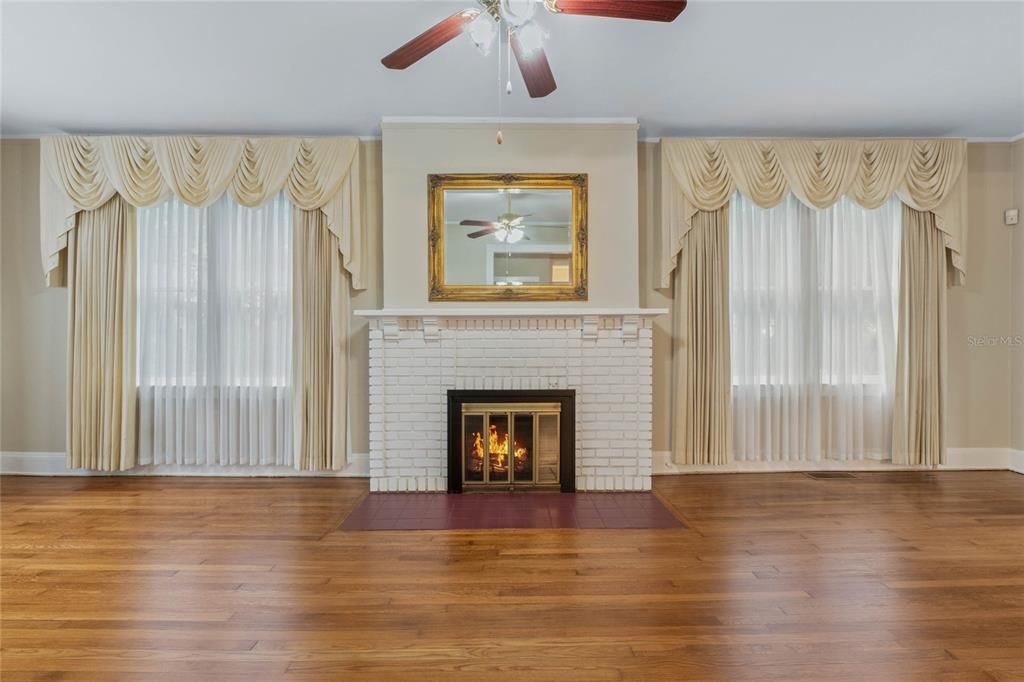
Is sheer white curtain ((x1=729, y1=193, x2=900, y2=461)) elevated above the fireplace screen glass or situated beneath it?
elevated above

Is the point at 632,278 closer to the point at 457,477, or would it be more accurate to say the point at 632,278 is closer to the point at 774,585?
the point at 457,477

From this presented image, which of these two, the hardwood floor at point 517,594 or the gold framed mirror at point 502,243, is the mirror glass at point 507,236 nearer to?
the gold framed mirror at point 502,243

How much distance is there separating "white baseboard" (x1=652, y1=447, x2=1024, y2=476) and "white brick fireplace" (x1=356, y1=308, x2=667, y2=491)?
493 mm

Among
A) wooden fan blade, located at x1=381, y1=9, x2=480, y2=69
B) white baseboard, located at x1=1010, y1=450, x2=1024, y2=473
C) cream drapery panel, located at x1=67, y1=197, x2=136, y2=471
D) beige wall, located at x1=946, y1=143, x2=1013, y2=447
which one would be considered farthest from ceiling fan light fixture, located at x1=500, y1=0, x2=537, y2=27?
white baseboard, located at x1=1010, y1=450, x2=1024, y2=473

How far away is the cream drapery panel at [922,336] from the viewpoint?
14.0 feet

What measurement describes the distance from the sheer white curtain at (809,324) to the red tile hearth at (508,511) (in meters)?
1.33

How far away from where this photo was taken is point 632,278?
4004 millimetres

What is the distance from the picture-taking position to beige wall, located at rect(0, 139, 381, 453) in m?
4.34

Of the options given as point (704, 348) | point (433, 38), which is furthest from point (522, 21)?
point (704, 348)

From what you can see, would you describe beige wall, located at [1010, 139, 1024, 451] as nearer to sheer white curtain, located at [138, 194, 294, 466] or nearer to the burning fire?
the burning fire

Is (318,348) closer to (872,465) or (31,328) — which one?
(31,328)

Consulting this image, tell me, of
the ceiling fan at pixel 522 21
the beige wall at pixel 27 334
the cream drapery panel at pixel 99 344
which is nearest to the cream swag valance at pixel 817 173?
the ceiling fan at pixel 522 21

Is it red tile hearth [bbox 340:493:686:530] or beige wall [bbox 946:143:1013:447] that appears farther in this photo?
beige wall [bbox 946:143:1013:447]

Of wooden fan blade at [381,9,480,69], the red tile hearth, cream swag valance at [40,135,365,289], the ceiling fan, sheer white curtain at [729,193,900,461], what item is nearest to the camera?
the ceiling fan
